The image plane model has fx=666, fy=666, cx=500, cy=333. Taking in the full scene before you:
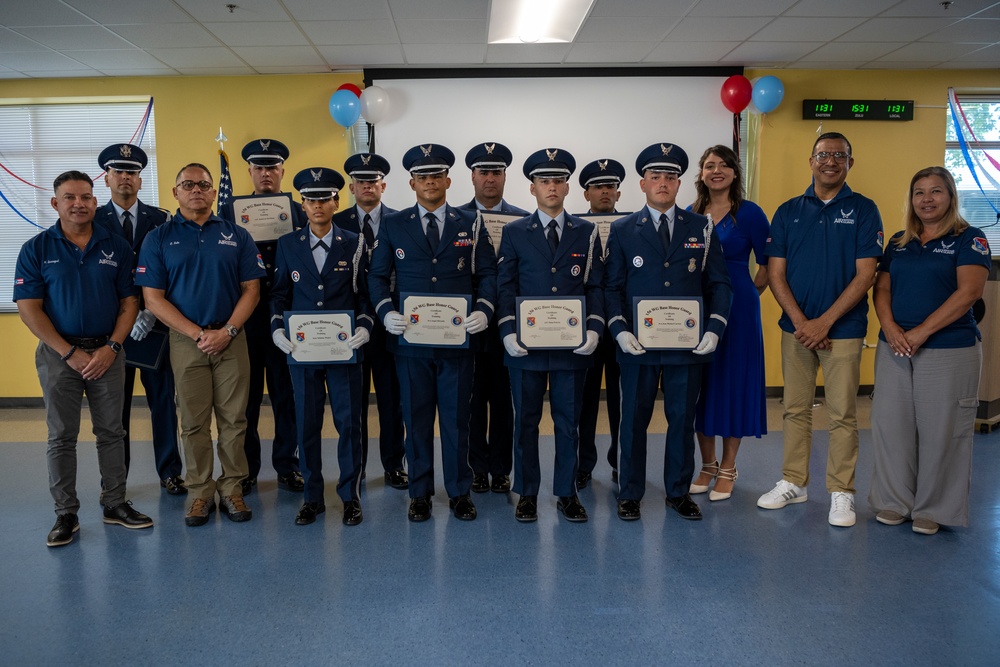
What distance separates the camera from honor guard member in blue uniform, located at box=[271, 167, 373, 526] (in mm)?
3316

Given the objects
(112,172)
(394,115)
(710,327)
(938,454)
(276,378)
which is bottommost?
(938,454)

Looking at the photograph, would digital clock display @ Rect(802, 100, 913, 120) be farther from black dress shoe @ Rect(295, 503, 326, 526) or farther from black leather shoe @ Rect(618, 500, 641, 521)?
black dress shoe @ Rect(295, 503, 326, 526)

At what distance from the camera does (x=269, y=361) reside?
3787 mm

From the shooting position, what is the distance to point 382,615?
8.13ft

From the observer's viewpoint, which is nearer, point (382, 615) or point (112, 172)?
point (382, 615)

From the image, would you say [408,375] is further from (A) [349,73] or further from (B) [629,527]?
(A) [349,73]

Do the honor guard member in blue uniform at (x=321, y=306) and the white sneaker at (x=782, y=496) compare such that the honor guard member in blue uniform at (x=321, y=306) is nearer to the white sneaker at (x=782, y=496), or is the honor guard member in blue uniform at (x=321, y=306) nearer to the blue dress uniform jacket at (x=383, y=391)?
the blue dress uniform jacket at (x=383, y=391)

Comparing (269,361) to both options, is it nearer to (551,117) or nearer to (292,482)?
(292,482)

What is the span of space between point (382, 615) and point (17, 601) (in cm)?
148

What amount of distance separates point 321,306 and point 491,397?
1.08 m

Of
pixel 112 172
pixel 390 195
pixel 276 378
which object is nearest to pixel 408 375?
pixel 276 378

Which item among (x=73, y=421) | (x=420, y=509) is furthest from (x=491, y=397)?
(x=73, y=421)

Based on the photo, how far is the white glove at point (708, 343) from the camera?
3148 mm

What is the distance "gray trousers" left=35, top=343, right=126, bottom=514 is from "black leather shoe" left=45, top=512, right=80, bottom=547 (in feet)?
0.11
